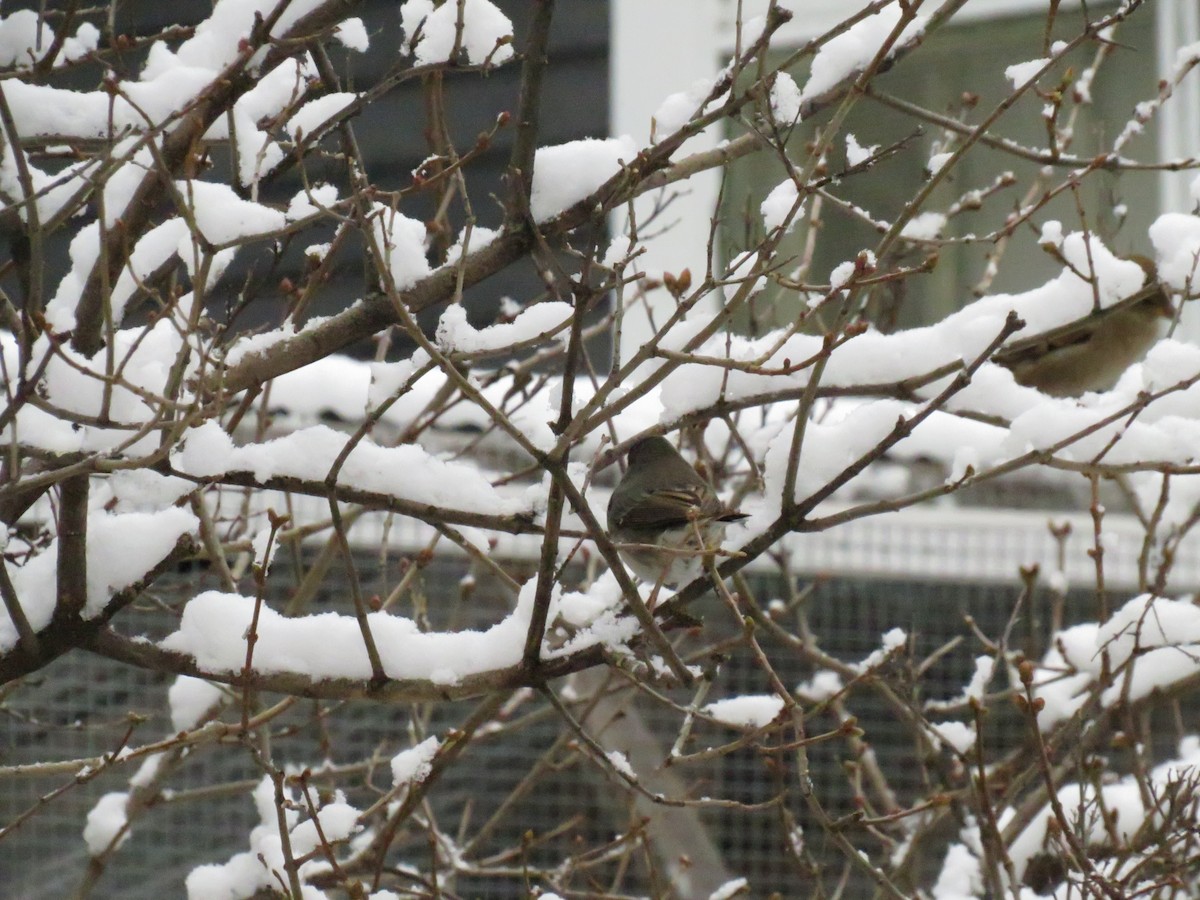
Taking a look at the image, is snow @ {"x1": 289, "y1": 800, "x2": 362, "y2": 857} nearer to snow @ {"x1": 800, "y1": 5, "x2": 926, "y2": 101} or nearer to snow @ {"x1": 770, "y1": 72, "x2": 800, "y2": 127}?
snow @ {"x1": 770, "y1": 72, "x2": 800, "y2": 127}

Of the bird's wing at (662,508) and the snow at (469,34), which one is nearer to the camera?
the snow at (469,34)

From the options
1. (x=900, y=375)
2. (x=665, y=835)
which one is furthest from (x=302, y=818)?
(x=665, y=835)

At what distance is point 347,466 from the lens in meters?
2.03

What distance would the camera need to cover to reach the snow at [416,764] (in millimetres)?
2088

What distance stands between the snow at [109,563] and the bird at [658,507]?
39.8 inches

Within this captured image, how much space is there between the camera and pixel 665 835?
504 cm

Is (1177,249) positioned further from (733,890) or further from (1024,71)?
(733,890)

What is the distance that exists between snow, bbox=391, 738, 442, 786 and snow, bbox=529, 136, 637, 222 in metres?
0.90

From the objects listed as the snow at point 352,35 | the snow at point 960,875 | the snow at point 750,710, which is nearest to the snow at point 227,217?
the snow at point 352,35

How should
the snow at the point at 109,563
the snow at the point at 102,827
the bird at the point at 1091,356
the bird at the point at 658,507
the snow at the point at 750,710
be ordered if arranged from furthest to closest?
the bird at the point at 1091,356 < the snow at the point at 102,827 < the bird at the point at 658,507 < the snow at the point at 750,710 < the snow at the point at 109,563

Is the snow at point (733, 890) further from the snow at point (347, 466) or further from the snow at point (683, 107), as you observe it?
the snow at point (683, 107)

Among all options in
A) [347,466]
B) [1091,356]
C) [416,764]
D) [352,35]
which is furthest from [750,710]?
[1091,356]

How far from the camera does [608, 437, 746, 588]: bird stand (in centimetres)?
277

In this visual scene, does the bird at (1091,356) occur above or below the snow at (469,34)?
below
